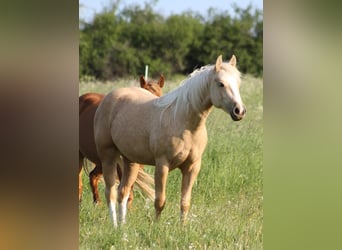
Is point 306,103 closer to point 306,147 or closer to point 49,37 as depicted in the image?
point 306,147

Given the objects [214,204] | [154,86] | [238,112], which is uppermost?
[154,86]

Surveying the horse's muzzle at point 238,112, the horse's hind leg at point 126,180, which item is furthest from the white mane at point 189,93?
the horse's hind leg at point 126,180

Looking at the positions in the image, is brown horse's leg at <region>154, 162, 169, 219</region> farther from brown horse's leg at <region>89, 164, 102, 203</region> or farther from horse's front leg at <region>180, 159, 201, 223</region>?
brown horse's leg at <region>89, 164, 102, 203</region>

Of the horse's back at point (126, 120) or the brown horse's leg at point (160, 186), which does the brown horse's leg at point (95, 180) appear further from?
the brown horse's leg at point (160, 186)

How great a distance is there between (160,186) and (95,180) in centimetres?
26

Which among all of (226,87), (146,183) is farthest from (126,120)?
(226,87)

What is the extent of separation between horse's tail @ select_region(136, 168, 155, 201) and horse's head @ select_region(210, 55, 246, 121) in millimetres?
400

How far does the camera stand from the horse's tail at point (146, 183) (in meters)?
2.40

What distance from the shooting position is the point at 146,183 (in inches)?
94.7

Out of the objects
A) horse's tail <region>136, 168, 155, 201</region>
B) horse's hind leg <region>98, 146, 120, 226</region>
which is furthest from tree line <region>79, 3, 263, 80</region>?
horse's tail <region>136, 168, 155, 201</region>

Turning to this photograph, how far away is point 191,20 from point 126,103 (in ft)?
1.36

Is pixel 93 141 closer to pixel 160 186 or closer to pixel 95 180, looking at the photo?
pixel 95 180

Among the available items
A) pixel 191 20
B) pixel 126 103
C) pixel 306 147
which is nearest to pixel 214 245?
pixel 306 147

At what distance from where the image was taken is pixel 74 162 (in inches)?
75.7
